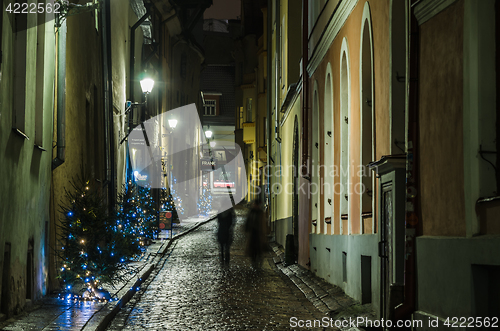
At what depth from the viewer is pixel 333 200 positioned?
47.6 feet

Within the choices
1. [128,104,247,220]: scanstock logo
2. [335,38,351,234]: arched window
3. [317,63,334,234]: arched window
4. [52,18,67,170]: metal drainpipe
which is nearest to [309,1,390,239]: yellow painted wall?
[335,38,351,234]: arched window

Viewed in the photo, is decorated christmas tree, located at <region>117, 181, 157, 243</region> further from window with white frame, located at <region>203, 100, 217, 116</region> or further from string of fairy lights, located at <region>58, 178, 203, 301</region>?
window with white frame, located at <region>203, 100, 217, 116</region>

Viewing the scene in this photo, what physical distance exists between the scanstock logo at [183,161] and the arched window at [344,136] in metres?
7.05

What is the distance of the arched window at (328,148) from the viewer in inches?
591

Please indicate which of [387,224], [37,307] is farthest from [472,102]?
[37,307]

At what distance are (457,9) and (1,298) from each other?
6.55 metres

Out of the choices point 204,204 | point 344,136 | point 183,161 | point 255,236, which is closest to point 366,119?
point 344,136

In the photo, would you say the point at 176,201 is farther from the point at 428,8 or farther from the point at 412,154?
the point at 428,8

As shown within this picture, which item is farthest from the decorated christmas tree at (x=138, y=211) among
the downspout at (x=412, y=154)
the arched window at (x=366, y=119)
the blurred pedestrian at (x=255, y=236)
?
the downspout at (x=412, y=154)

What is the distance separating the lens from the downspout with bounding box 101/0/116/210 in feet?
61.0

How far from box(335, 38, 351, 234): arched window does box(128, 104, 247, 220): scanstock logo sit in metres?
7.05

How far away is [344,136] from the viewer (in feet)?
44.1

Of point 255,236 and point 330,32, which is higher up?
point 330,32

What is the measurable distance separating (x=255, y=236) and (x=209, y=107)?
56.0m
